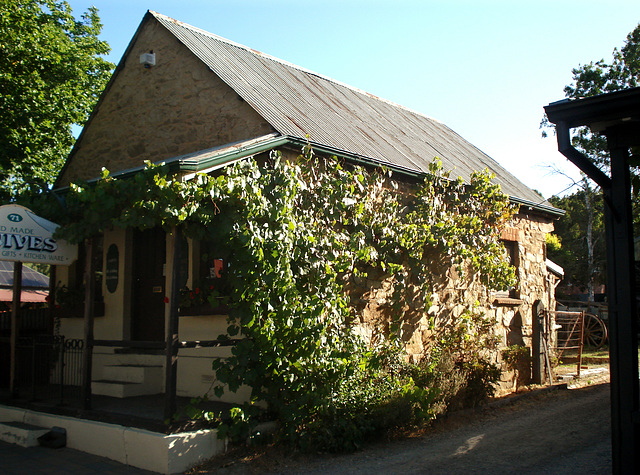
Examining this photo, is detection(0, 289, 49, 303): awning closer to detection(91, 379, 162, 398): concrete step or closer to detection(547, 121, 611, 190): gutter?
detection(91, 379, 162, 398): concrete step

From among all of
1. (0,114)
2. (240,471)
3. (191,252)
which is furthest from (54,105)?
(240,471)

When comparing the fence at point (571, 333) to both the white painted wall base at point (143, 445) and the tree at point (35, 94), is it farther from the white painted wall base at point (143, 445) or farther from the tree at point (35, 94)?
the tree at point (35, 94)

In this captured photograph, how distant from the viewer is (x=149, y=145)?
9703 millimetres

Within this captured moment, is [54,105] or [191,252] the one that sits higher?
[54,105]

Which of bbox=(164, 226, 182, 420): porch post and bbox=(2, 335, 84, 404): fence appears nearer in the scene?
bbox=(164, 226, 182, 420): porch post

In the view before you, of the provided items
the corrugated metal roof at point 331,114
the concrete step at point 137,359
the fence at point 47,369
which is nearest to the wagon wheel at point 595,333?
the corrugated metal roof at point 331,114

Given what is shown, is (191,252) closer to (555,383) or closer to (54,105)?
(555,383)

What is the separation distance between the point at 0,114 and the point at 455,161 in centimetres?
1024

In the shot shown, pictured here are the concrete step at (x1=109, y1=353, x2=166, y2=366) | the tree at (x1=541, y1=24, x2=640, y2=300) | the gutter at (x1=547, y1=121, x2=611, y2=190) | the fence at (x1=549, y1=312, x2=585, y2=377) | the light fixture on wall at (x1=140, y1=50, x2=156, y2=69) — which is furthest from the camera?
the tree at (x1=541, y1=24, x2=640, y2=300)

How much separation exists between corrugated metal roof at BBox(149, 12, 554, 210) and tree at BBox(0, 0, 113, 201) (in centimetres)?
544

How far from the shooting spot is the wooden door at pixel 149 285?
859 cm

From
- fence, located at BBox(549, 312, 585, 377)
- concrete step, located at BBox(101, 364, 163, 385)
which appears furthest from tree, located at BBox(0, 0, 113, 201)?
fence, located at BBox(549, 312, 585, 377)

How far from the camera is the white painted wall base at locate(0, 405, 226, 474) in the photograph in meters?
5.74

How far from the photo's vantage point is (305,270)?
21.7 feet
